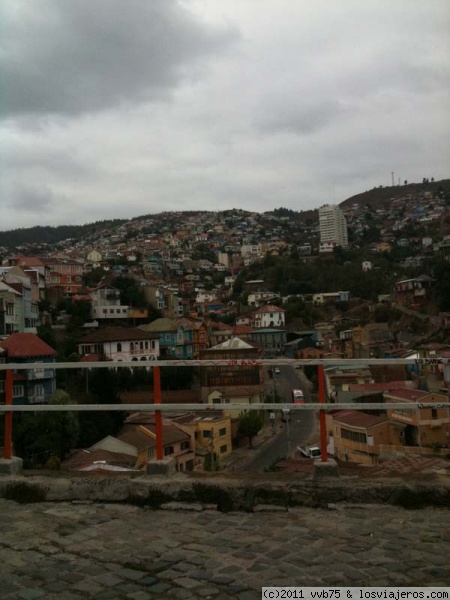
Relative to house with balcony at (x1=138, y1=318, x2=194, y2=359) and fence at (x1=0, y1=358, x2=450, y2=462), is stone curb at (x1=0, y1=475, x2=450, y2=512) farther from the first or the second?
house with balcony at (x1=138, y1=318, x2=194, y2=359)

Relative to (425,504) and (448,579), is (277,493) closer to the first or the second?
(425,504)

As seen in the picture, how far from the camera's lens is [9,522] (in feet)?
10.9

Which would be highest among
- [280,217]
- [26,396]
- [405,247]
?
[280,217]

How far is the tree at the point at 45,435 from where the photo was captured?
11.6 m

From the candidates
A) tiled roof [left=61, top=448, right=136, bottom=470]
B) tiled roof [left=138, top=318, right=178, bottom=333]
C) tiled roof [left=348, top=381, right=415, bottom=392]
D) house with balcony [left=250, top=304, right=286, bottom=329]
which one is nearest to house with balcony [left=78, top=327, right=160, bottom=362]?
tiled roof [left=138, top=318, right=178, bottom=333]

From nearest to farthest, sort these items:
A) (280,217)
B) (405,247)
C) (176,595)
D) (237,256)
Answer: (176,595) → (405,247) → (237,256) → (280,217)

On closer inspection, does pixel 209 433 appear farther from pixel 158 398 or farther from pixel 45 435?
pixel 158 398

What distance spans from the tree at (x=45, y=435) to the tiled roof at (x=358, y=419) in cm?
582

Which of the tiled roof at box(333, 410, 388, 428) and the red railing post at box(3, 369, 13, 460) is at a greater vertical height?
the red railing post at box(3, 369, 13, 460)

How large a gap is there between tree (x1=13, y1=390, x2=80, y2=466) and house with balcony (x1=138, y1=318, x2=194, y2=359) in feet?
96.4

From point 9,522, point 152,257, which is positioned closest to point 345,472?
point 9,522

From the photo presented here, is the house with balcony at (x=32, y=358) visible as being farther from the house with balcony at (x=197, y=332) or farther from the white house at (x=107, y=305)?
the white house at (x=107, y=305)

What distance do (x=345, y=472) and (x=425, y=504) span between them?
604 mm

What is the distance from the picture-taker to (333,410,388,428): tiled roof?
10141mm
